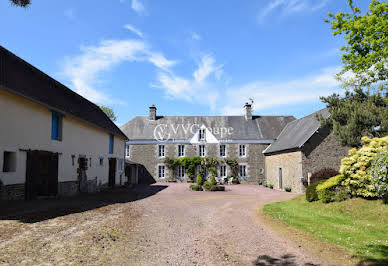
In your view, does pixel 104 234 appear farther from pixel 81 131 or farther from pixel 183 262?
pixel 81 131

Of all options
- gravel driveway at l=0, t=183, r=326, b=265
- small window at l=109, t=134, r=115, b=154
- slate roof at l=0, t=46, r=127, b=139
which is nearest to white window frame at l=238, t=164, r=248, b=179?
small window at l=109, t=134, r=115, b=154

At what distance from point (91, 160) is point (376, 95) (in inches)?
658

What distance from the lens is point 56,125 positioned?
531 inches

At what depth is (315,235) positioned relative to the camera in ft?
22.4

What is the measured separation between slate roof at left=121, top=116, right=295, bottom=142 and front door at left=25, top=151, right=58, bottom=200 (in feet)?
54.6

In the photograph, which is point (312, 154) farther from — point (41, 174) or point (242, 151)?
point (41, 174)

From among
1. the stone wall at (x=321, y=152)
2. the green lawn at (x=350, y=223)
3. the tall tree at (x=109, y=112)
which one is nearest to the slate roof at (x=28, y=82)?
the green lawn at (x=350, y=223)

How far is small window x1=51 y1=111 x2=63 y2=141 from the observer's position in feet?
42.8

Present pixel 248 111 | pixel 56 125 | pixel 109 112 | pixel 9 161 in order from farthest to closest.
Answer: pixel 109 112 < pixel 248 111 < pixel 56 125 < pixel 9 161

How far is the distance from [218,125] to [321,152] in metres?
13.5

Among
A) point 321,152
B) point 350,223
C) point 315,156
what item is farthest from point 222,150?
point 350,223

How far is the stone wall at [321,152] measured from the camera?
19422mm

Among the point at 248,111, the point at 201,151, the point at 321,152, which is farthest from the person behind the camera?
the point at 248,111

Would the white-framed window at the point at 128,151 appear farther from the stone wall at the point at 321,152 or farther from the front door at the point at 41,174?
the stone wall at the point at 321,152
